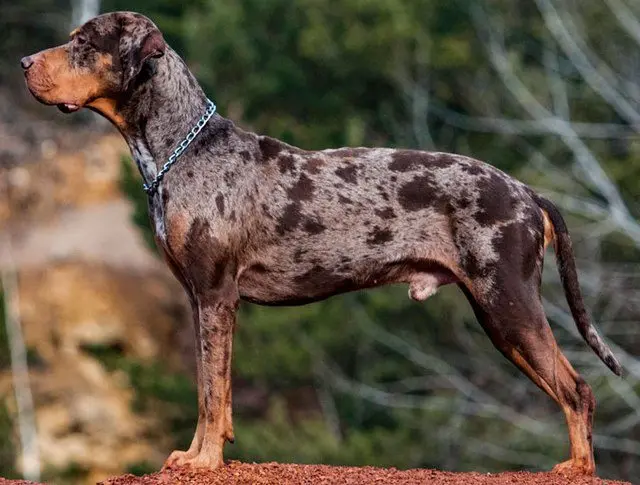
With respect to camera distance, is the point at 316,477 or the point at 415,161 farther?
the point at 415,161

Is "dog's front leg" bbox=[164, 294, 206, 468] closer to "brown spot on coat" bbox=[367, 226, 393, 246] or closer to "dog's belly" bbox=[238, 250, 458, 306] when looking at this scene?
"dog's belly" bbox=[238, 250, 458, 306]

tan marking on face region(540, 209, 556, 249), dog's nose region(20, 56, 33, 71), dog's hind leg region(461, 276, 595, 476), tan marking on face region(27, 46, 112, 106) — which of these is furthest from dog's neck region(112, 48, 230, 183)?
tan marking on face region(540, 209, 556, 249)

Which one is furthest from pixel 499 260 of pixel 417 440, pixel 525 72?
pixel 525 72

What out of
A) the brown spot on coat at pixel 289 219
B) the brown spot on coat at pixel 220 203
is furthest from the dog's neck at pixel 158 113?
the brown spot on coat at pixel 289 219

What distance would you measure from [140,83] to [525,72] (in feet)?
74.6

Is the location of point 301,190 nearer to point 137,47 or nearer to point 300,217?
point 300,217

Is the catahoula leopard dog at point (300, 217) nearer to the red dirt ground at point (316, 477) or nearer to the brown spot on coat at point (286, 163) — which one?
the brown spot on coat at point (286, 163)

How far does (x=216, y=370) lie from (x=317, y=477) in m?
0.97

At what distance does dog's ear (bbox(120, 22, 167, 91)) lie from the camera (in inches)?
360

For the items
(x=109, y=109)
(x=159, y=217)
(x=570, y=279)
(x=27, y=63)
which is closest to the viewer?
(x=27, y=63)

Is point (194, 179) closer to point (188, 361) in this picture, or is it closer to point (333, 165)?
point (333, 165)

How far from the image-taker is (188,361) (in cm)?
3428

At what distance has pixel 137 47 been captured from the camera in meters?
9.16

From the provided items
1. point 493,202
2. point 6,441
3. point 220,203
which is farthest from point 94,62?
point 6,441
